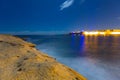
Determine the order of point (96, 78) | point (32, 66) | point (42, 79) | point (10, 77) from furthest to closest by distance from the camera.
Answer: point (96, 78) < point (32, 66) < point (10, 77) < point (42, 79)

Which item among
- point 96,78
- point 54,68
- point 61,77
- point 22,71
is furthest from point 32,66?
point 96,78

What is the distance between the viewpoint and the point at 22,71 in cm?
724

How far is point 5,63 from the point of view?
9172 mm

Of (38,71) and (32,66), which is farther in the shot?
(32,66)

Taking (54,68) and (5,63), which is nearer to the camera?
(54,68)

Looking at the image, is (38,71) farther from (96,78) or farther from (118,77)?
(118,77)

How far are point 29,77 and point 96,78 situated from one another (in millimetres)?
9010

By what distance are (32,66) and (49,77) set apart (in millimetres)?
1506

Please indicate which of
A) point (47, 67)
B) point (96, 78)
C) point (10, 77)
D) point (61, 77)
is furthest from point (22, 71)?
point (96, 78)

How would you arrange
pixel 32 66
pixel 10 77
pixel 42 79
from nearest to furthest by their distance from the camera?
pixel 42 79 < pixel 10 77 < pixel 32 66

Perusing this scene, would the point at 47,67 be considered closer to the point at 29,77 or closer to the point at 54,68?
the point at 54,68

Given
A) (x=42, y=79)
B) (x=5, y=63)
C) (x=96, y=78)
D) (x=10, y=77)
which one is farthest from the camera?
(x=96, y=78)

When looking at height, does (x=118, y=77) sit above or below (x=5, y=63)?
below

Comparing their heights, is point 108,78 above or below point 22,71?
below
